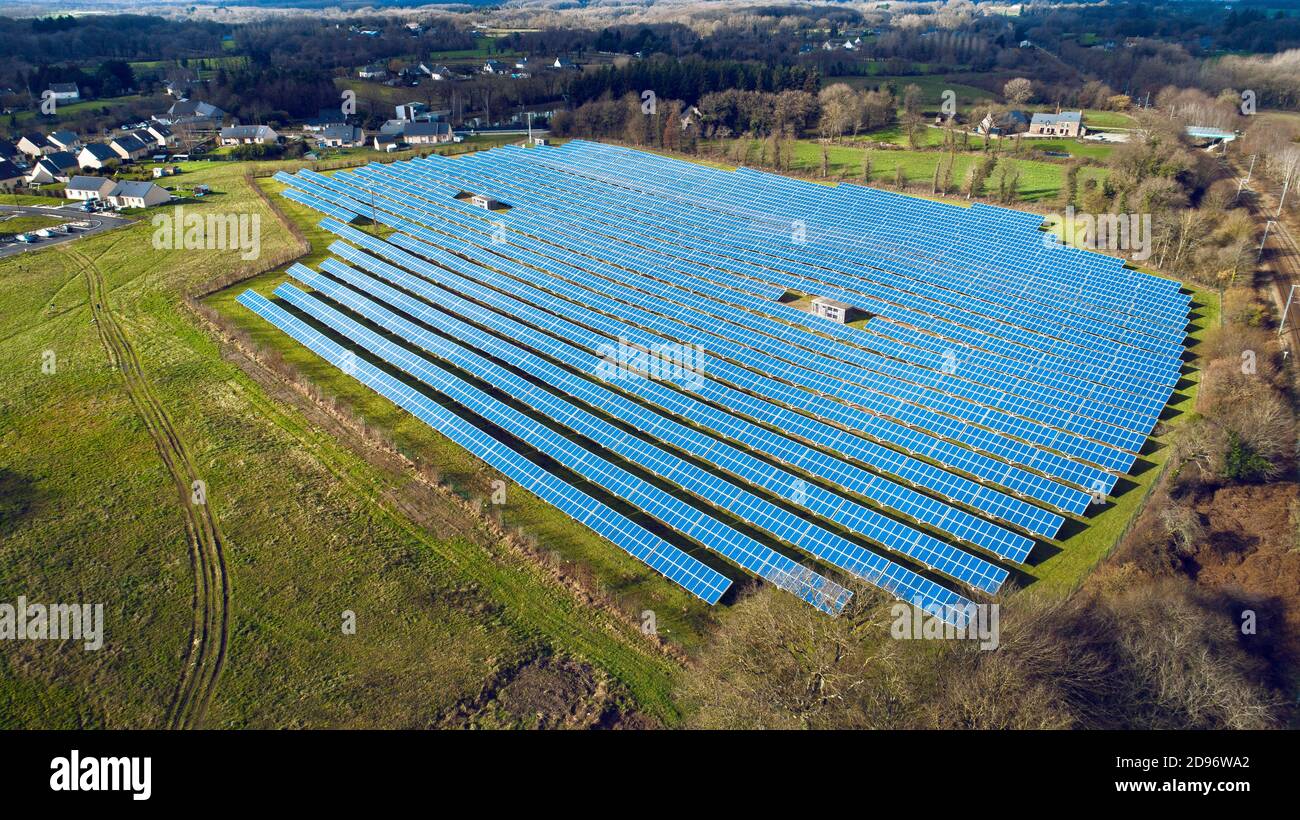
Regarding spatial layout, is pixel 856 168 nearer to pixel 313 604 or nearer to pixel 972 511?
pixel 972 511

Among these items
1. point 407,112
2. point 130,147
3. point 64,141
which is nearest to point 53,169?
point 130,147

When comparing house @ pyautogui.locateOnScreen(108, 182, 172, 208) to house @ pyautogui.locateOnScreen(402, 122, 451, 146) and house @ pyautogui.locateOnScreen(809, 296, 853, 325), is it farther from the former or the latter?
house @ pyautogui.locateOnScreen(809, 296, 853, 325)

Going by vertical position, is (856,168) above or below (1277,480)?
above

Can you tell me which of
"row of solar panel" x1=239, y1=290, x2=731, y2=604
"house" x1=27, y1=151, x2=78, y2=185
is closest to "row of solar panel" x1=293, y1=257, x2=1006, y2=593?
"row of solar panel" x1=239, y1=290, x2=731, y2=604

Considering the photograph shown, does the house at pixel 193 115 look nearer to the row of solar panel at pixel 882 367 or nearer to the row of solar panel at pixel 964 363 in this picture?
the row of solar panel at pixel 882 367

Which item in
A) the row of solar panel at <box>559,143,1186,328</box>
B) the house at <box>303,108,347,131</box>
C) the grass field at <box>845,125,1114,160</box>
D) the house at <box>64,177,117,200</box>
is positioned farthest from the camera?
the house at <box>303,108,347,131</box>

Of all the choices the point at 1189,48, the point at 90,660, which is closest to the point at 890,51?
the point at 1189,48

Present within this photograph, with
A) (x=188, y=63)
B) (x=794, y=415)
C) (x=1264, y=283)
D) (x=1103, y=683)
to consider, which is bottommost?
(x=1103, y=683)

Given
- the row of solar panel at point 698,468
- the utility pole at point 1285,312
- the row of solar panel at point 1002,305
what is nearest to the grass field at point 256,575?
the row of solar panel at point 698,468
